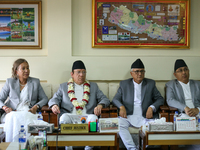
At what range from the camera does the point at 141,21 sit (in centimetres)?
439

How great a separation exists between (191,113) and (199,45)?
1635 millimetres

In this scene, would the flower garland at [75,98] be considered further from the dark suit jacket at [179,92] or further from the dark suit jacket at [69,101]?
the dark suit jacket at [179,92]

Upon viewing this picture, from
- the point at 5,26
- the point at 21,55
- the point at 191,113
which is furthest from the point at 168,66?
the point at 5,26

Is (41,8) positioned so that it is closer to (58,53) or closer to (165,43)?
(58,53)

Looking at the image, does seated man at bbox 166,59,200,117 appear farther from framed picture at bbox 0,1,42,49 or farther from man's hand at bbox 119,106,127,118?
framed picture at bbox 0,1,42,49

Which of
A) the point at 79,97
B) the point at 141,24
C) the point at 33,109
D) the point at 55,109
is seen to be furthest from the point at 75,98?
the point at 141,24

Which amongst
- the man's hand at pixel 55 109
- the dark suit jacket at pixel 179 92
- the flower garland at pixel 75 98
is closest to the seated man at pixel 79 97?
the flower garland at pixel 75 98

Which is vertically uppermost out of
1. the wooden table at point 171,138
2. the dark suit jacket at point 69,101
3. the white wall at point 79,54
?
the white wall at point 79,54

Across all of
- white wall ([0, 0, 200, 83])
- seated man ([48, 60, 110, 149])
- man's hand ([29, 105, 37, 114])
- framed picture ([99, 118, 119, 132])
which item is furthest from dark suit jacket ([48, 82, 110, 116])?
framed picture ([99, 118, 119, 132])

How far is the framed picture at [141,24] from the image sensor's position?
14.3ft

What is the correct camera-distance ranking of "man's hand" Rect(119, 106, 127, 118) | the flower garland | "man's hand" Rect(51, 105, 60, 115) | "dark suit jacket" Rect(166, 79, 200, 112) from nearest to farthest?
"man's hand" Rect(51, 105, 60, 115), "man's hand" Rect(119, 106, 127, 118), the flower garland, "dark suit jacket" Rect(166, 79, 200, 112)

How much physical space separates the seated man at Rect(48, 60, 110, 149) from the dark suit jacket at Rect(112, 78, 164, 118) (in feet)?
0.92

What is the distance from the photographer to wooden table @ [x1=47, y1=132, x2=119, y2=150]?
2611 millimetres

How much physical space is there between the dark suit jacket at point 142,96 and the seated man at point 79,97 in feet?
0.92
